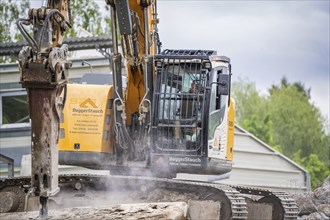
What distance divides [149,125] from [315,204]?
3.97m

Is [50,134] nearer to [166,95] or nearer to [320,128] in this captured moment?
[166,95]

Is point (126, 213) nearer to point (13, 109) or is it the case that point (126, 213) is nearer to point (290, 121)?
point (13, 109)

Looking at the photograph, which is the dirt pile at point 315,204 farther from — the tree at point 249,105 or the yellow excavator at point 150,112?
the tree at point 249,105

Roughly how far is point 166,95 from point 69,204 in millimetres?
2148

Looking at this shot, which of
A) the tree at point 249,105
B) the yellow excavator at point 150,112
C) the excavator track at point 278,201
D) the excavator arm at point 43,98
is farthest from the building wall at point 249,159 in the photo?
the tree at point 249,105

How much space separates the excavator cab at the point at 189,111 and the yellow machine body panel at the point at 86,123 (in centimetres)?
84

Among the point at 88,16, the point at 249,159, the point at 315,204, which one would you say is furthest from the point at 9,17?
the point at 315,204

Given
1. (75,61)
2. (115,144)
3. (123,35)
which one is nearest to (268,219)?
(115,144)

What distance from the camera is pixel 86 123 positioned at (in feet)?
46.9

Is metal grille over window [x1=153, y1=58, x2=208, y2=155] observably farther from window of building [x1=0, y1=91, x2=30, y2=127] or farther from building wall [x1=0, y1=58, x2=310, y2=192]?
window of building [x1=0, y1=91, x2=30, y2=127]

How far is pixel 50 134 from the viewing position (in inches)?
413

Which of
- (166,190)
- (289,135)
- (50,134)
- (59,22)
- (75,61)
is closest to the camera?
(50,134)

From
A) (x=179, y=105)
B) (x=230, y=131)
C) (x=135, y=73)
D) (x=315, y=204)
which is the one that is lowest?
(x=315, y=204)

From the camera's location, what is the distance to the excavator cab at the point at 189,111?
1374cm
